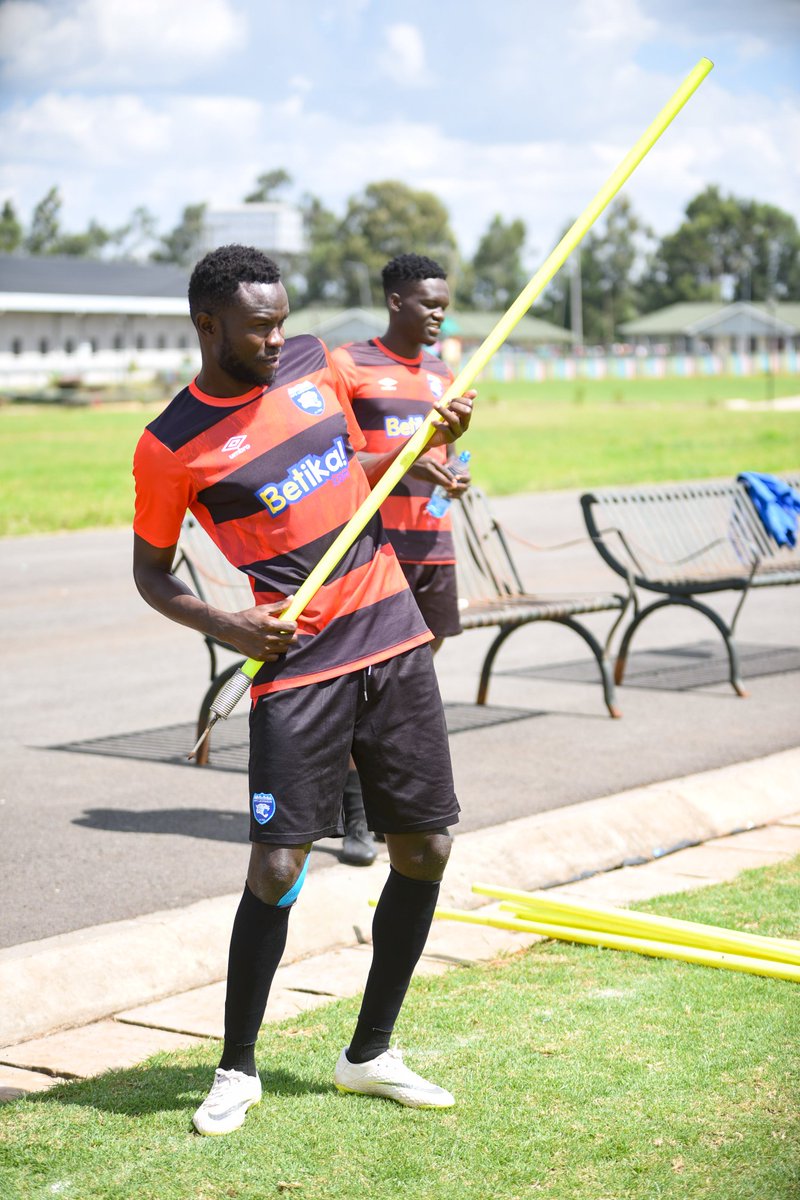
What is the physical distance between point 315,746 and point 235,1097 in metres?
0.80

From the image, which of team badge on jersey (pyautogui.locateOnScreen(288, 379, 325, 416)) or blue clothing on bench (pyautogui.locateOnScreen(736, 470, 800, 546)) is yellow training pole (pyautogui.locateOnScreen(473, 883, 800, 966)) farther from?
blue clothing on bench (pyautogui.locateOnScreen(736, 470, 800, 546))

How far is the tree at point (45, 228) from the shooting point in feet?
463

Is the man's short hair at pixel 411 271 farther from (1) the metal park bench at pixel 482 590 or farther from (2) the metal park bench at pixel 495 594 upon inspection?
(2) the metal park bench at pixel 495 594

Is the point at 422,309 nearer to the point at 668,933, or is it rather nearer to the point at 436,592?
the point at 436,592

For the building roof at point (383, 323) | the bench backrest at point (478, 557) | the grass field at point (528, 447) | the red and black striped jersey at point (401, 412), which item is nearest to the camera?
the red and black striped jersey at point (401, 412)

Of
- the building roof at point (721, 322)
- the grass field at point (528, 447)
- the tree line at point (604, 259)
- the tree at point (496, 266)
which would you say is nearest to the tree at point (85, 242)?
the tree line at point (604, 259)

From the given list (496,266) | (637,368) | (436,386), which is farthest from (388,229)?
(436,386)

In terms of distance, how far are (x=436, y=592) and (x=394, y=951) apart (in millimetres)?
2885

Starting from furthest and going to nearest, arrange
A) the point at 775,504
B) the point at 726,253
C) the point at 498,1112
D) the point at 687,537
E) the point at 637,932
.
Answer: the point at 726,253, the point at 687,537, the point at 775,504, the point at 637,932, the point at 498,1112

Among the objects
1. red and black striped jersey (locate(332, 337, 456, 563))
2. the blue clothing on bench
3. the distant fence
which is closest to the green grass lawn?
red and black striped jersey (locate(332, 337, 456, 563))

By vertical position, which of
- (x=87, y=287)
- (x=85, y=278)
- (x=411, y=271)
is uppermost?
(x=411, y=271)

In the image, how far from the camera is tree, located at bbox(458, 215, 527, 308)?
149 meters

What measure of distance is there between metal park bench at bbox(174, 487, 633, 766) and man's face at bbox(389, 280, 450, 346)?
162 centimetres

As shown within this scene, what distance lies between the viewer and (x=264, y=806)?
3.69 meters
